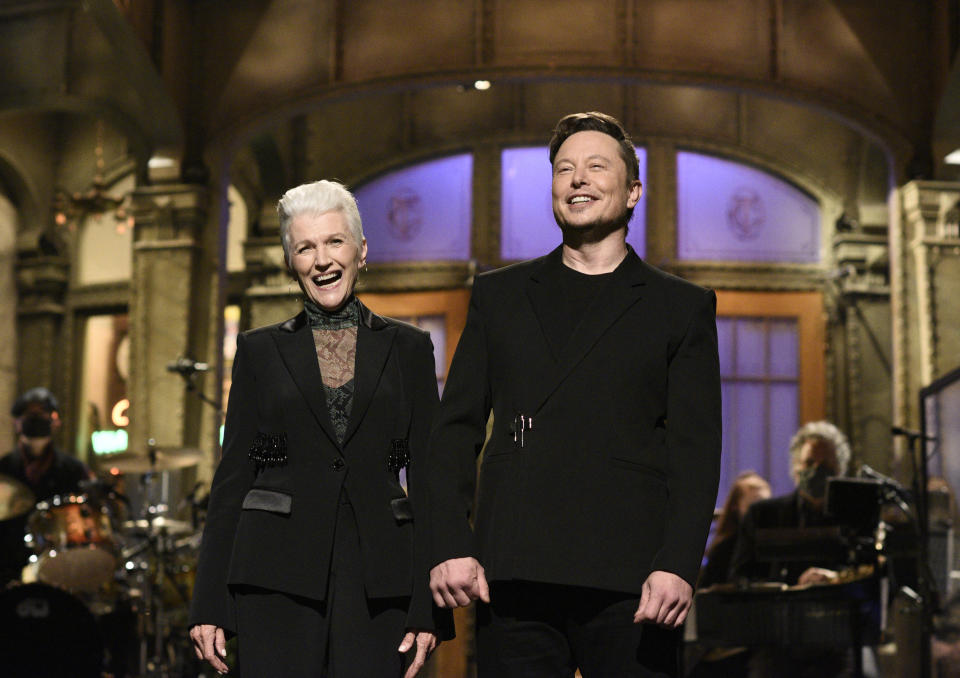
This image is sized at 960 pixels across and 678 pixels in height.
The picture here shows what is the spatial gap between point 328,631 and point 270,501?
0.26 meters

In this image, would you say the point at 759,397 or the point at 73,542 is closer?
the point at 73,542

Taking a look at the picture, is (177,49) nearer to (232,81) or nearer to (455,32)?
(232,81)

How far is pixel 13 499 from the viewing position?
18.8 ft

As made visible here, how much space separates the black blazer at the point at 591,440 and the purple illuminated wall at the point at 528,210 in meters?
7.60

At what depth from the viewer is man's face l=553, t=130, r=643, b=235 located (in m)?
2.28

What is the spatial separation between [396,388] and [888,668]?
6.84 metres

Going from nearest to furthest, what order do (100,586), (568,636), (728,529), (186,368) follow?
(568,636) → (100,586) → (186,368) → (728,529)

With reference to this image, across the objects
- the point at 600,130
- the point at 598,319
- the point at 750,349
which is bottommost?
the point at 598,319

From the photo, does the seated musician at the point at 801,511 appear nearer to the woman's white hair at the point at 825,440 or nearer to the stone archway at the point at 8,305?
the woman's white hair at the point at 825,440

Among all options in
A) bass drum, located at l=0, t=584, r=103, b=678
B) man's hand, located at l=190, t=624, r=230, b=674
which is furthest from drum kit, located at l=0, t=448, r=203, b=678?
man's hand, located at l=190, t=624, r=230, b=674

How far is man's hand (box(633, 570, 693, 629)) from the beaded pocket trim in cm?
75

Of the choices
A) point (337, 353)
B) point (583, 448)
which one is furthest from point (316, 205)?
point (583, 448)

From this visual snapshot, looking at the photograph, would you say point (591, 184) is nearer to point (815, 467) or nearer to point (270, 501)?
point (270, 501)

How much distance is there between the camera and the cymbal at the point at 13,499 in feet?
18.7
